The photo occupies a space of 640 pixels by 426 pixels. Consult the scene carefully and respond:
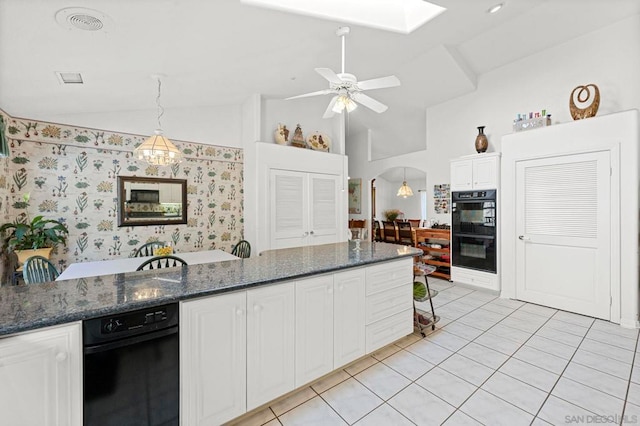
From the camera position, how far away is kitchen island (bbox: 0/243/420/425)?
1.16 metres

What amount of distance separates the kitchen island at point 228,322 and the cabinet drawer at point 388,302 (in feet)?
0.04

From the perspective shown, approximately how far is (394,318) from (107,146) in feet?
14.5

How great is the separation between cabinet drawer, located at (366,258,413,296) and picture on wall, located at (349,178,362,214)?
511 cm

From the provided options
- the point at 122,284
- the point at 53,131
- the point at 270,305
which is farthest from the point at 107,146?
the point at 270,305

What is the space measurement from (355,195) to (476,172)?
12.4ft

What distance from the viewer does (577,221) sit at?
3453 millimetres

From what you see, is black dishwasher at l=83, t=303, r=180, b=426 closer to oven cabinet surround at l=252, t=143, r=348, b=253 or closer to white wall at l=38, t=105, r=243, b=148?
oven cabinet surround at l=252, t=143, r=348, b=253

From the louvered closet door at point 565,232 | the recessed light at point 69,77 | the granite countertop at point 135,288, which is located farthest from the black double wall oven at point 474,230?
the recessed light at point 69,77

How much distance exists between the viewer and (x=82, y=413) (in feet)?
4.04

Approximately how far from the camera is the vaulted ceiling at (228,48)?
2.05 meters

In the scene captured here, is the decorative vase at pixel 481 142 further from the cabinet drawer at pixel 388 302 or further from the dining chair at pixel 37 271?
the dining chair at pixel 37 271

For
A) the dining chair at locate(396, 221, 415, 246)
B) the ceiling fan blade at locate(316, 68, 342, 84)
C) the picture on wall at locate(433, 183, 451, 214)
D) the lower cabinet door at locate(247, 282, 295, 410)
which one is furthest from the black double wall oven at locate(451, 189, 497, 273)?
the lower cabinet door at locate(247, 282, 295, 410)

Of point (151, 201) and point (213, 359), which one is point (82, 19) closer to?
point (213, 359)

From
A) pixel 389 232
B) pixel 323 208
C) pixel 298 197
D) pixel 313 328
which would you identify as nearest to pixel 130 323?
pixel 313 328
